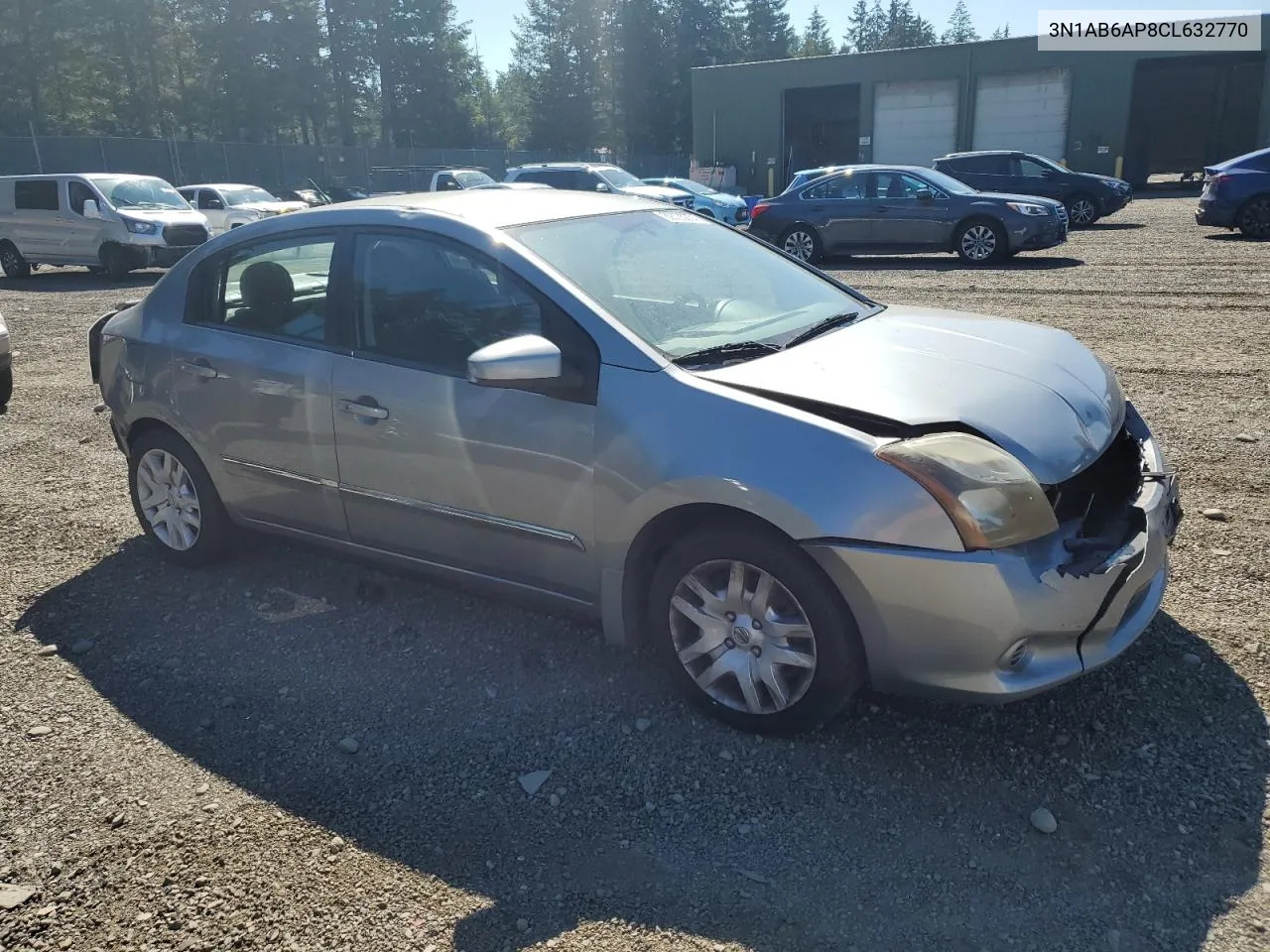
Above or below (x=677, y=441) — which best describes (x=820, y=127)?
above

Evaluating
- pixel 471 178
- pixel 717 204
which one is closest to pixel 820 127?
pixel 717 204

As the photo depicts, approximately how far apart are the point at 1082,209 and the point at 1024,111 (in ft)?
62.1

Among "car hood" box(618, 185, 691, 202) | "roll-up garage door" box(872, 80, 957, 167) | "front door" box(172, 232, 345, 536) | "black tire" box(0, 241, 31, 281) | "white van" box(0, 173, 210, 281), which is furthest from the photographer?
"roll-up garage door" box(872, 80, 957, 167)

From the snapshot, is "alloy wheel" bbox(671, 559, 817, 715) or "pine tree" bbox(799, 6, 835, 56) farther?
"pine tree" bbox(799, 6, 835, 56)

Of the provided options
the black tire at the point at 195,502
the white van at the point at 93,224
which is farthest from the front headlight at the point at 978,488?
the white van at the point at 93,224

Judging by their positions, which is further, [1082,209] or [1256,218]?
[1082,209]

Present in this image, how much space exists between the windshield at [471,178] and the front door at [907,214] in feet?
38.8

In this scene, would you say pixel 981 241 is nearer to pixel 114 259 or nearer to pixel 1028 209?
pixel 1028 209

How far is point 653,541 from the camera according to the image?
315 cm

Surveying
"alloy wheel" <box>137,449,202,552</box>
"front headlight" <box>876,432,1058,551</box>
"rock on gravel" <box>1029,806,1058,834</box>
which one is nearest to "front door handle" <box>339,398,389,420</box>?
"alloy wheel" <box>137,449,202,552</box>

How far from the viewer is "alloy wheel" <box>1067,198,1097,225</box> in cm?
2056

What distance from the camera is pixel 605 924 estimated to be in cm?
245

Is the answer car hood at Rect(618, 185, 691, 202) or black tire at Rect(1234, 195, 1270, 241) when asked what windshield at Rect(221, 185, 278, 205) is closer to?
car hood at Rect(618, 185, 691, 202)

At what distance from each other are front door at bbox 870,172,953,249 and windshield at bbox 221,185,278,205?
15367mm
